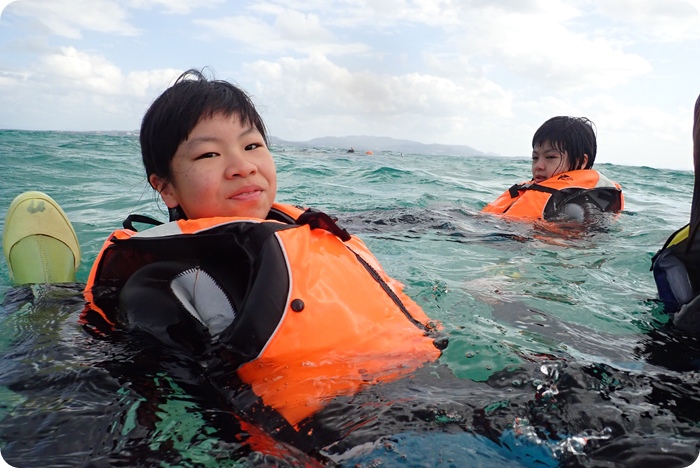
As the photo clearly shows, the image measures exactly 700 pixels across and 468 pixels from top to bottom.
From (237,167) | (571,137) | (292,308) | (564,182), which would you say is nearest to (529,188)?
(564,182)

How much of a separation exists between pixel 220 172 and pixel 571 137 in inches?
187

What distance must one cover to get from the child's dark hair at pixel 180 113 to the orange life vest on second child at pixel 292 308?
0.39m

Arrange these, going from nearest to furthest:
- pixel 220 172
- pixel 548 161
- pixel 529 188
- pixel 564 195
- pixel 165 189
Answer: pixel 220 172, pixel 165 189, pixel 564 195, pixel 529 188, pixel 548 161

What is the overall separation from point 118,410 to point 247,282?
2.17ft

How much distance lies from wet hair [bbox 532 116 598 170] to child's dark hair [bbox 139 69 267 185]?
14.2 ft

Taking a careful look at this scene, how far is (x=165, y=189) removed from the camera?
257cm

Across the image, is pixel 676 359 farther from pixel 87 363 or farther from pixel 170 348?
pixel 87 363

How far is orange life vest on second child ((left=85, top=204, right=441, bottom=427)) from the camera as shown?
194cm

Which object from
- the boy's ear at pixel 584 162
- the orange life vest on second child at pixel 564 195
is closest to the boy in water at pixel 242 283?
the orange life vest on second child at pixel 564 195

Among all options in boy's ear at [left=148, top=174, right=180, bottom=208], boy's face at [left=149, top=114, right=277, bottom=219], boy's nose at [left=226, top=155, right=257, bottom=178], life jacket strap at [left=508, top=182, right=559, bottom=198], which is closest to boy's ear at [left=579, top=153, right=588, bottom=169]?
life jacket strap at [left=508, top=182, right=559, bottom=198]

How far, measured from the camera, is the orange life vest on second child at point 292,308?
1943 mm

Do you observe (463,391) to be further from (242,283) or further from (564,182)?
(564,182)

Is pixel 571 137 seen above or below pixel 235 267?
above

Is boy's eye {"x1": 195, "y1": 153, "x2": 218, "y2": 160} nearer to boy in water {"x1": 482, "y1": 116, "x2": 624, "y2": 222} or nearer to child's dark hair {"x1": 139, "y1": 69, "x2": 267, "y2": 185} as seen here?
child's dark hair {"x1": 139, "y1": 69, "x2": 267, "y2": 185}
